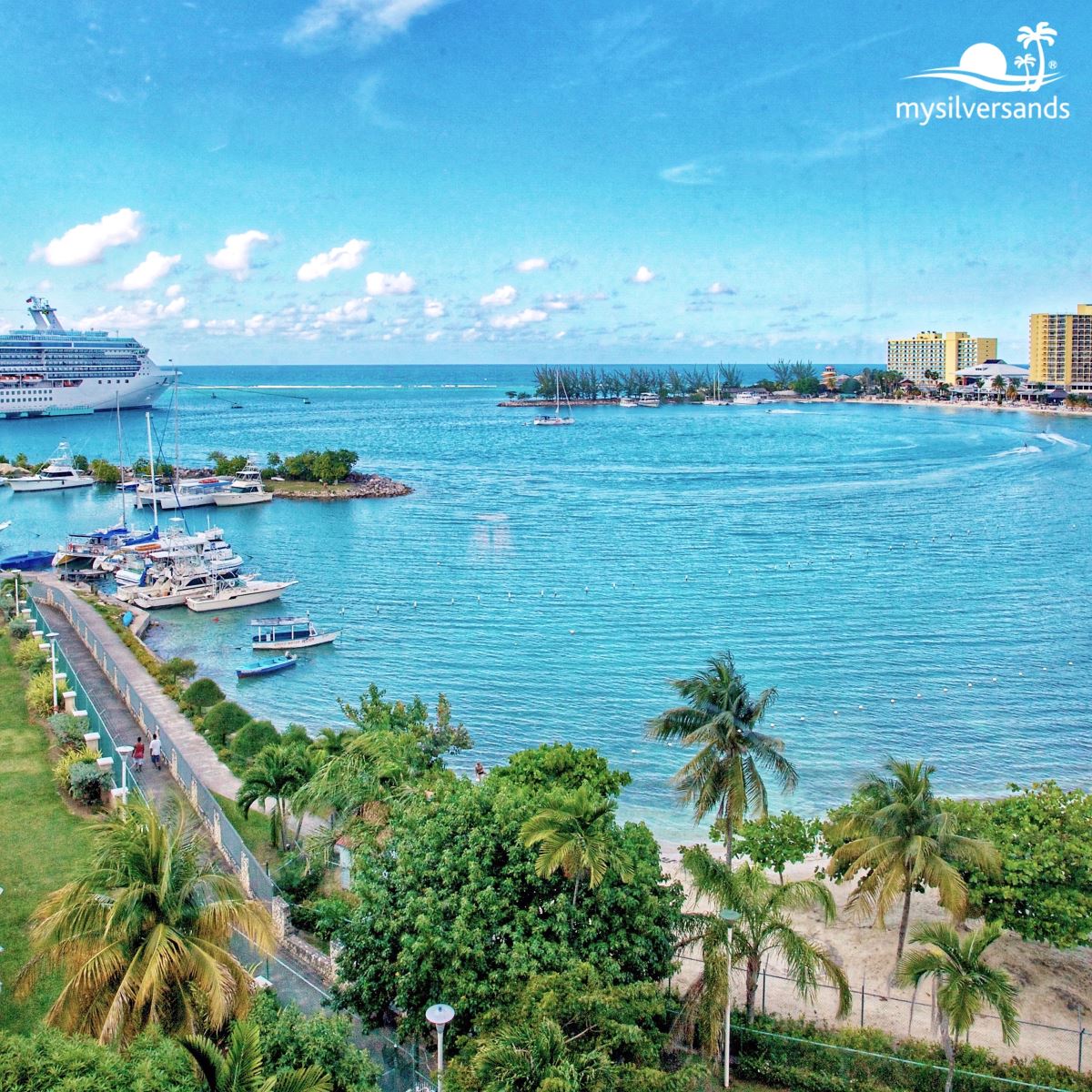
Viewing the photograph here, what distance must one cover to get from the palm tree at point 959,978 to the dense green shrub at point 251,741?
17674mm

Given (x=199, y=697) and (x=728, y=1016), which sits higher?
(x=199, y=697)

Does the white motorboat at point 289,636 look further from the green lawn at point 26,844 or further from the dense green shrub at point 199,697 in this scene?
the green lawn at point 26,844

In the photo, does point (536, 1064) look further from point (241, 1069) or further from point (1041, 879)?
point (1041, 879)

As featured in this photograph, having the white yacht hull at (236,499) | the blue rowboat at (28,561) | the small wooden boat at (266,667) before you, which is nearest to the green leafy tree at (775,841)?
the small wooden boat at (266,667)

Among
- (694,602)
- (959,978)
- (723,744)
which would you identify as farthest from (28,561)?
(959,978)

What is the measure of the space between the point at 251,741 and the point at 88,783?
466 centimetres

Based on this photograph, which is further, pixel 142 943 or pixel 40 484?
pixel 40 484

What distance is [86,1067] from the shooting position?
10.2 meters

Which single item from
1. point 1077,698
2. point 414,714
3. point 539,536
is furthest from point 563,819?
point 539,536

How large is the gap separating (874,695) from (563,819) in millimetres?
25250

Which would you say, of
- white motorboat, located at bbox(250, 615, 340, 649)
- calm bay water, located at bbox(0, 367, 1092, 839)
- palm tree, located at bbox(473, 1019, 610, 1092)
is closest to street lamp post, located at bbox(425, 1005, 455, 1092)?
palm tree, located at bbox(473, 1019, 610, 1092)

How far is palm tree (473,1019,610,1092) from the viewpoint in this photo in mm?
11633

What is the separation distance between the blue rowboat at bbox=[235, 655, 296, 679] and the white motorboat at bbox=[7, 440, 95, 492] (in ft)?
214

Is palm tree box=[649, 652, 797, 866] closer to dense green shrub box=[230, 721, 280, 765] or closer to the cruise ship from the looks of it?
dense green shrub box=[230, 721, 280, 765]
